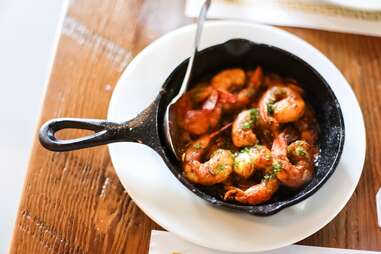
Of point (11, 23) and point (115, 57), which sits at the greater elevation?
point (11, 23)

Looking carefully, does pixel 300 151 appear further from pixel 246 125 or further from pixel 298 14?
pixel 298 14

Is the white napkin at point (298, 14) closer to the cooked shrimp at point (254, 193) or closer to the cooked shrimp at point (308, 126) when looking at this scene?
the cooked shrimp at point (308, 126)

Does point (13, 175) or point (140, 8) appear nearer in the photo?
point (140, 8)

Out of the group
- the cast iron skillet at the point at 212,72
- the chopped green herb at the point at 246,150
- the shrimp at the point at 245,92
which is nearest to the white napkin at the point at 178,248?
the cast iron skillet at the point at 212,72

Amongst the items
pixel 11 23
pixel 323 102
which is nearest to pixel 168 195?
pixel 323 102

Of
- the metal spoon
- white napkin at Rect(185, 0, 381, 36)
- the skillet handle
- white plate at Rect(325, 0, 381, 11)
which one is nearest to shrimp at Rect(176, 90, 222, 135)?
the metal spoon

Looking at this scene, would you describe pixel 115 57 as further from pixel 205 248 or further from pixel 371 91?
pixel 371 91
